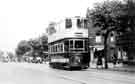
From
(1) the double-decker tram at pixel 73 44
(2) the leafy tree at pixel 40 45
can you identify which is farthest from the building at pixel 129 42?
(2) the leafy tree at pixel 40 45

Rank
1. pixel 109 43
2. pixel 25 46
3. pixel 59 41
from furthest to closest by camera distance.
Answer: pixel 25 46 < pixel 109 43 < pixel 59 41

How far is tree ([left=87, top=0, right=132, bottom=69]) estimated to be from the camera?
1289 inches

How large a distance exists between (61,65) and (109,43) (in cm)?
2436

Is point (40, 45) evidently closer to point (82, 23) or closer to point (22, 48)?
point (22, 48)

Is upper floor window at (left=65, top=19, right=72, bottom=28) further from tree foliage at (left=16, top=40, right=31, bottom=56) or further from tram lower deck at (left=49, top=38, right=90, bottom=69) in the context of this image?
tree foliage at (left=16, top=40, right=31, bottom=56)

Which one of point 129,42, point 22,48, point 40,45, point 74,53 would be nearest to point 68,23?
point 74,53

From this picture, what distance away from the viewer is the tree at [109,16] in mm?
32731

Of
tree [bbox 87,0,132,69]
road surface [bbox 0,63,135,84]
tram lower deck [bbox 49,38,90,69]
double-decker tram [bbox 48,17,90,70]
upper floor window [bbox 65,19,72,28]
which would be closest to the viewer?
road surface [bbox 0,63,135,84]

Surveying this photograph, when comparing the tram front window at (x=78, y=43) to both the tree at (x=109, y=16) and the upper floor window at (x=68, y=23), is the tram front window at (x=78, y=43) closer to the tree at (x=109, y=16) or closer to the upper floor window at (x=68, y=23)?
the upper floor window at (x=68, y=23)

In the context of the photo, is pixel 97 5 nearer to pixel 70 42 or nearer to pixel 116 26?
pixel 116 26

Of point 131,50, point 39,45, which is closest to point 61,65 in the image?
point 131,50

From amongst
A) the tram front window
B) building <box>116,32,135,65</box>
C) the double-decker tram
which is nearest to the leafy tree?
building <box>116,32,135,65</box>

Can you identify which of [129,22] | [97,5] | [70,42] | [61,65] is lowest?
[61,65]

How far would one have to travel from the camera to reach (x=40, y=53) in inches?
3809
